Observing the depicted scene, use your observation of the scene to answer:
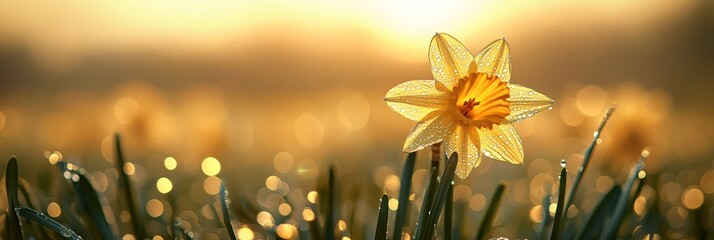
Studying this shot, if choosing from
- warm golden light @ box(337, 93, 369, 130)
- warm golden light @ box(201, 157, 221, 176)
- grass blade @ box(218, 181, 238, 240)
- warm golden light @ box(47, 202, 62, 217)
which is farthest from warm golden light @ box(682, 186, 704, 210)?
warm golden light @ box(337, 93, 369, 130)

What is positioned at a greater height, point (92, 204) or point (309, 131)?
point (92, 204)

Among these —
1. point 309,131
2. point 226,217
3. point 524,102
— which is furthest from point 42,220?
point 309,131

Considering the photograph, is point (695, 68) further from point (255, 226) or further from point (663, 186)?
point (255, 226)

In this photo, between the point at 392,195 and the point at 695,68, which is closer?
the point at 392,195

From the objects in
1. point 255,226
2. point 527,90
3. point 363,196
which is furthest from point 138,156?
point 527,90

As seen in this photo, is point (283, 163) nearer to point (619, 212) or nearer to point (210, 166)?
point (210, 166)

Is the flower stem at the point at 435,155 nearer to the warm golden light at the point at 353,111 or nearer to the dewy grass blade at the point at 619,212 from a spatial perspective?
the dewy grass blade at the point at 619,212
